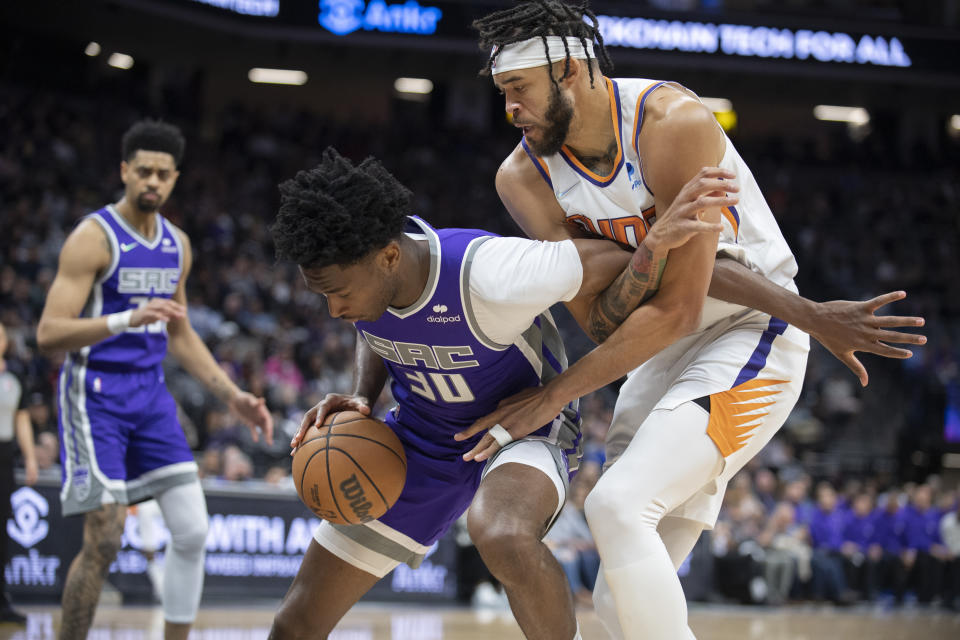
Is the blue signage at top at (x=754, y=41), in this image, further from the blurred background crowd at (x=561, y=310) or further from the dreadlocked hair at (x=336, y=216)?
the dreadlocked hair at (x=336, y=216)

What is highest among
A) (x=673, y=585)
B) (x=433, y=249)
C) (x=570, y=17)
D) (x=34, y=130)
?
(x=34, y=130)

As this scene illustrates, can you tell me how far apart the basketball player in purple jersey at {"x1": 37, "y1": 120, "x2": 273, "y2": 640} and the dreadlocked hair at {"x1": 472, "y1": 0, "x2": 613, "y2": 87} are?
6.10 ft

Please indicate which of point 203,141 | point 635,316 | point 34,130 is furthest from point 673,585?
point 203,141

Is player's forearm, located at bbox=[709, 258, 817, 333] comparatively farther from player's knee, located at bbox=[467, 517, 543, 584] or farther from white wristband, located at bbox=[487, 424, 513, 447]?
player's knee, located at bbox=[467, 517, 543, 584]

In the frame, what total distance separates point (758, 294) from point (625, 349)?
0.45m

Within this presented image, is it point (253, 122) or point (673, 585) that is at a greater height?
point (253, 122)

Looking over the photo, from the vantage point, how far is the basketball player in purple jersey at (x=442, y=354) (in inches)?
113

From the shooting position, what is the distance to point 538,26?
3215mm

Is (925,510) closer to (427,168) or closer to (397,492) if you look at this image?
(427,168)

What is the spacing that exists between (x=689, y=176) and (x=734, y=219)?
1.21 feet

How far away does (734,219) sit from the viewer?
336 centimetres

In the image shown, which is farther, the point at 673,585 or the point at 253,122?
the point at 253,122

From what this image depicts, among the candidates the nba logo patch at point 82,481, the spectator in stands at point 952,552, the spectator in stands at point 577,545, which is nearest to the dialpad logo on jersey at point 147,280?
the nba logo patch at point 82,481

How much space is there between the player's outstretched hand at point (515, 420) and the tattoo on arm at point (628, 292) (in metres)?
0.28
